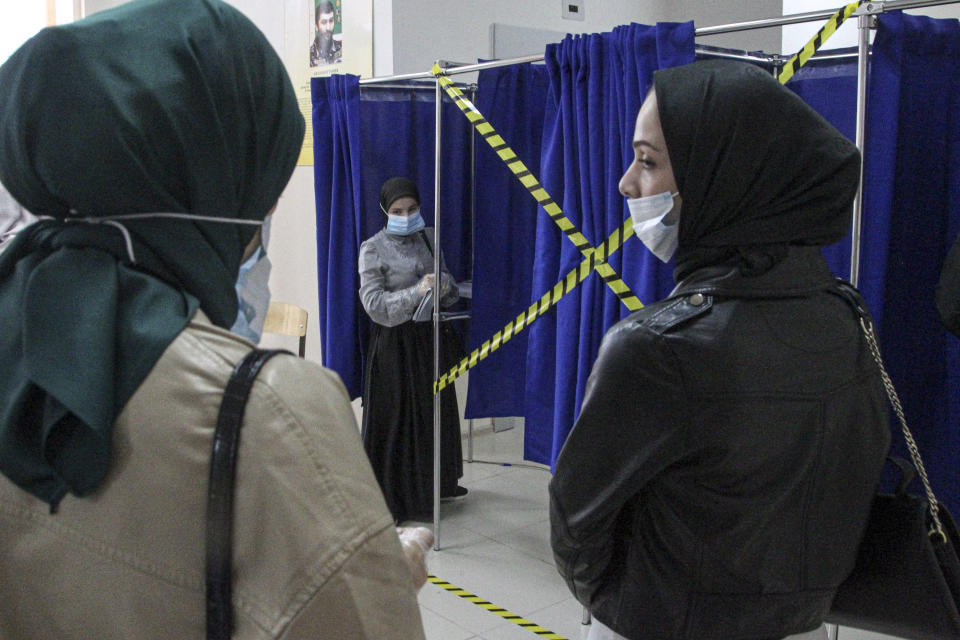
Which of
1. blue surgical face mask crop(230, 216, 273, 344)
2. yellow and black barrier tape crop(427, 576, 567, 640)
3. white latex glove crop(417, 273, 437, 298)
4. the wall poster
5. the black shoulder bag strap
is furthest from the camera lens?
the wall poster

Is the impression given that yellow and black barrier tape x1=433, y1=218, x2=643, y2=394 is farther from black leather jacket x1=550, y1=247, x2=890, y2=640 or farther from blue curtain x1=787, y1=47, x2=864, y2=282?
black leather jacket x1=550, y1=247, x2=890, y2=640

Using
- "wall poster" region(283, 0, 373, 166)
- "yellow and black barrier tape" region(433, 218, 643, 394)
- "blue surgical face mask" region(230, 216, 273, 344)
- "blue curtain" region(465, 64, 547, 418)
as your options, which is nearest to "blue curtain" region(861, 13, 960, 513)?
"yellow and black barrier tape" region(433, 218, 643, 394)

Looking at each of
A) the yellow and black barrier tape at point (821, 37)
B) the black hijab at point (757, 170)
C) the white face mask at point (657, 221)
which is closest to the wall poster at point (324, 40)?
the yellow and black barrier tape at point (821, 37)

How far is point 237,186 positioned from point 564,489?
78 centimetres

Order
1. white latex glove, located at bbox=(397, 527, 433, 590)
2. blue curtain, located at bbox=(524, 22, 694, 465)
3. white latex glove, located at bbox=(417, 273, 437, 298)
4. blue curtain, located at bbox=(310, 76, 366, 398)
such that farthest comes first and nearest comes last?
blue curtain, located at bbox=(310, 76, 366, 398) → white latex glove, located at bbox=(417, 273, 437, 298) → blue curtain, located at bbox=(524, 22, 694, 465) → white latex glove, located at bbox=(397, 527, 433, 590)

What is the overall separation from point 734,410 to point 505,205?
2.36 metres

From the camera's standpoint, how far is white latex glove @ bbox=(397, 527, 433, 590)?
2.85ft

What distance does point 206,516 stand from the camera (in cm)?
70

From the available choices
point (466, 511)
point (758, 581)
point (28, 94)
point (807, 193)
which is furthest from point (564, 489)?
point (466, 511)

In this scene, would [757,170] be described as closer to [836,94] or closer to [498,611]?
[836,94]

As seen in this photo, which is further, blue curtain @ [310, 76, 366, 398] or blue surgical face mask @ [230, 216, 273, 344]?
blue curtain @ [310, 76, 366, 398]

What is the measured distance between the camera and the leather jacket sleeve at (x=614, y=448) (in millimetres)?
1297

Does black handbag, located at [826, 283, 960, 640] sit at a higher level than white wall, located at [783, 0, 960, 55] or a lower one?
lower

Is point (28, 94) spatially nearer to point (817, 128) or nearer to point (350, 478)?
point (350, 478)
